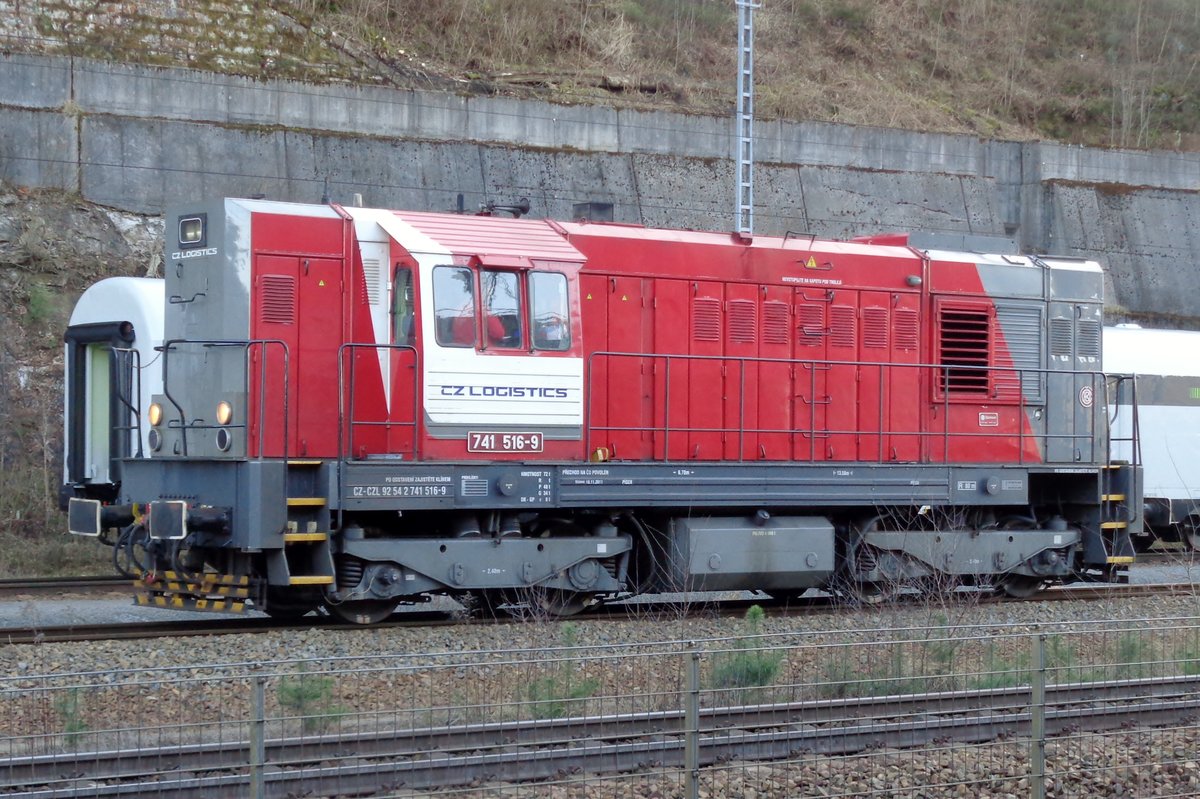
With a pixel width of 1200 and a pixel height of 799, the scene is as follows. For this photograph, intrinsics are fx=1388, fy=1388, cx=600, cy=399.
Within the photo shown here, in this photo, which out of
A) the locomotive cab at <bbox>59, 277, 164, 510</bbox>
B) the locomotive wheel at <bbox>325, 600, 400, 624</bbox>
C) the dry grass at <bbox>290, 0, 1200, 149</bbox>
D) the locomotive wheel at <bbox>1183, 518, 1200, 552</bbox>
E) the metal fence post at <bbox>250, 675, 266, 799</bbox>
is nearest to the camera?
the metal fence post at <bbox>250, 675, 266, 799</bbox>

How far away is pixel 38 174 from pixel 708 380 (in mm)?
13207

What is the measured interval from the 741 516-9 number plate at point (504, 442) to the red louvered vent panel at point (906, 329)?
14.4 ft

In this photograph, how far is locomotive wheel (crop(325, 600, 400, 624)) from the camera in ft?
38.9

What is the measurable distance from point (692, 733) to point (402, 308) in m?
6.63

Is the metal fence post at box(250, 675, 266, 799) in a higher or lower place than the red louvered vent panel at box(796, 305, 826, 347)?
lower

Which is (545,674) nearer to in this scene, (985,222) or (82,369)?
(82,369)

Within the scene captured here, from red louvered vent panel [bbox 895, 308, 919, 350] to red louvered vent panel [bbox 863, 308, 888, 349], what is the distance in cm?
15

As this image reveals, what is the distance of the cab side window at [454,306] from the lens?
38.6 ft

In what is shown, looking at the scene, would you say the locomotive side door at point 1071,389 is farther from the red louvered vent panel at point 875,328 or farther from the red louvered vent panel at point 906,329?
the red louvered vent panel at point 875,328

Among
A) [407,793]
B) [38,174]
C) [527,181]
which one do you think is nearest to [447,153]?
[527,181]

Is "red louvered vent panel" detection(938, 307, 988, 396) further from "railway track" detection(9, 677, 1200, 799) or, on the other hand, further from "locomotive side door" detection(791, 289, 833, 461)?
"railway track" detection(9, 677, 1200, 799)

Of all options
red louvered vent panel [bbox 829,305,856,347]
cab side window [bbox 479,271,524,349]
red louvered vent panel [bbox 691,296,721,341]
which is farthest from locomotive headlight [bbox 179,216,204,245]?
red louvered vent panel [bbox 829,305,856,347]

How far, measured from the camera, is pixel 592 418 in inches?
507

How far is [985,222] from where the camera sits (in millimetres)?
29625
